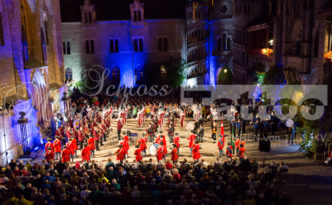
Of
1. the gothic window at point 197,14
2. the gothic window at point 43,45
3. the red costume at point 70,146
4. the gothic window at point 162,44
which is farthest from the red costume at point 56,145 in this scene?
the gothic window at point 197,14

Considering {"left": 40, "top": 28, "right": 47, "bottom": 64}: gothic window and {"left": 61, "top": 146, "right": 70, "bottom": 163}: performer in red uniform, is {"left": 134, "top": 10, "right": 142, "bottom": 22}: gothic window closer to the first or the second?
{"left": 40, "top": 28, "right": 47, "bottom": 64}: gothic window

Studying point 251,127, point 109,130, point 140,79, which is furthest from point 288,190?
point 140,79

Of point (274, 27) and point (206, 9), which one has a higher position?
point (206, 9)

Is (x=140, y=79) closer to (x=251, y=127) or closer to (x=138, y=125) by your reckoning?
(x=138, y=125)

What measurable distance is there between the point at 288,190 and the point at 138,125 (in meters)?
16.1

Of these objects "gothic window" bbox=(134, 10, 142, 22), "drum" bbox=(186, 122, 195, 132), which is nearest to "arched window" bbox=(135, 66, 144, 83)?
"gothic window" bbox=(134, 10, 142, 22)

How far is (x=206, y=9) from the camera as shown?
42.2m

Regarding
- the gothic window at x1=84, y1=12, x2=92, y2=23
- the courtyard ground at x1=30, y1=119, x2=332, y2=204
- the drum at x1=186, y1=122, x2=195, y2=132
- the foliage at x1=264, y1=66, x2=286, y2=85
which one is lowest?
the courtyard ground at x1=30, y1=119, x2=332, y2=204

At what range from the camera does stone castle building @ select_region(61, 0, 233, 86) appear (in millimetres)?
41781

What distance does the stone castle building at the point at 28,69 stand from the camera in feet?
65.4

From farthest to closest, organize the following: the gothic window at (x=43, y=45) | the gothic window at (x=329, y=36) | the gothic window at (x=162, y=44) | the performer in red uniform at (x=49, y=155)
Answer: the gothic window at (x=162, y=44) < the gothic window at (x=329, y=36) < the gothic window at (x=43, y=45) < the performer in red uniform at (x=49, y=155)

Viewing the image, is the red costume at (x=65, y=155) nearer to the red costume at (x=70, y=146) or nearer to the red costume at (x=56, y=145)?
the red costume at (x=70, y=146)

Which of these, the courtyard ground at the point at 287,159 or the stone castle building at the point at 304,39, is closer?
the courtyard ground at the point at 287,159

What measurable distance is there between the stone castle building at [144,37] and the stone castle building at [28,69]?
39.8ft
